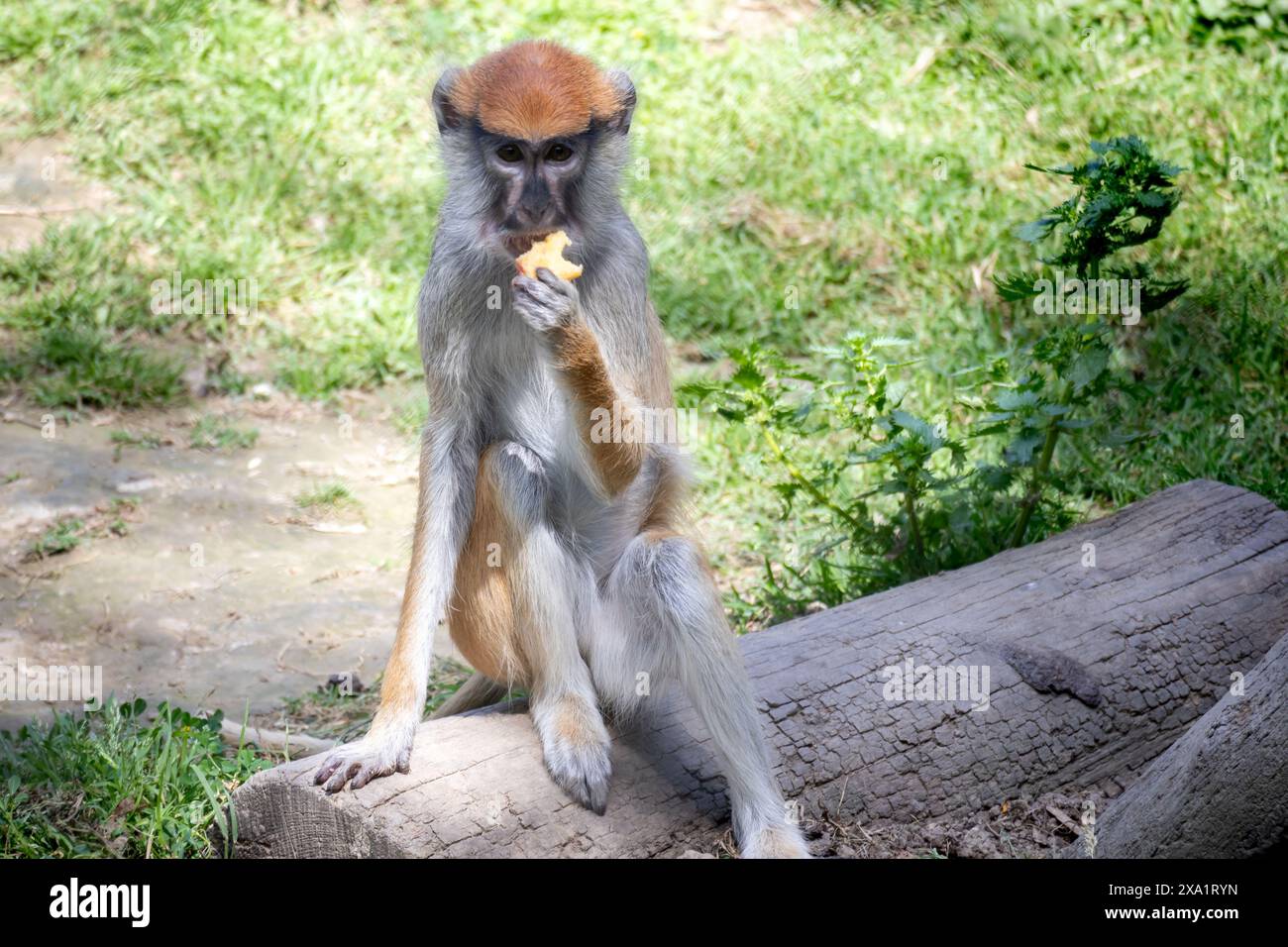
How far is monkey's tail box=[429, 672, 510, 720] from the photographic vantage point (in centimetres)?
493

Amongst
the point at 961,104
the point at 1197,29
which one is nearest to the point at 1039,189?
the point at 961,104

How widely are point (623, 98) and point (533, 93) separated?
507mm

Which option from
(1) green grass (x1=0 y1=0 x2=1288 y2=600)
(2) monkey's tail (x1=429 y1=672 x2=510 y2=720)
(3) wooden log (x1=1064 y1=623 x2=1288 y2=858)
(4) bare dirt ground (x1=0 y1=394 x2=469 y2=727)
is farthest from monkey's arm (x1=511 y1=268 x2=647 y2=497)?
(1) green grass (x1=0 y1=0 x2=1288 y2=600)

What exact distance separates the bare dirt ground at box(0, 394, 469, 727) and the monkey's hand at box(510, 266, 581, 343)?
2.47 m

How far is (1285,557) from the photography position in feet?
17.5

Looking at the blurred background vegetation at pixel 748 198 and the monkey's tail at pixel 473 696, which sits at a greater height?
the blurred background vegetation at pixel 748 198

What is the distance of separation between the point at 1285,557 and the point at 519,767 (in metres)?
3.23

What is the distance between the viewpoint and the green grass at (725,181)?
7.58 meters

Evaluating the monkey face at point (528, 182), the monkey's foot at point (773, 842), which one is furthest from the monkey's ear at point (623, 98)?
the monkey's foot at point (773, 842)

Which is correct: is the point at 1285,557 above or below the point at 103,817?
above

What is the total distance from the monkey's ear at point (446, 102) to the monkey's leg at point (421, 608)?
1.06 m

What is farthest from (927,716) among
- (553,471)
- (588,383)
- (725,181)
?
(725,181)

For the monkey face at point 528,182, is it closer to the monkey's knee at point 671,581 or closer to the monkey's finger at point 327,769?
the monkey's knee at point 671,581
